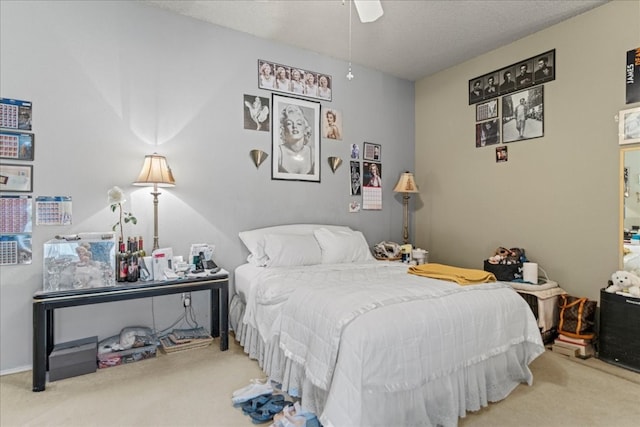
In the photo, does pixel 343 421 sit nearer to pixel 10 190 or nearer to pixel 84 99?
pixel 10 190

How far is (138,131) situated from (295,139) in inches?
59.7

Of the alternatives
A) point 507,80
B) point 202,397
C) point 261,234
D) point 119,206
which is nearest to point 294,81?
point 261,234

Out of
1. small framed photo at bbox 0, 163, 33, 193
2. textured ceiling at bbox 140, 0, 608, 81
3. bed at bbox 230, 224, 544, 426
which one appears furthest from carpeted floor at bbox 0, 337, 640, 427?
textured ceiling at bbox 140, 0, 608, 81

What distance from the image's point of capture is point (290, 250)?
3.13 m

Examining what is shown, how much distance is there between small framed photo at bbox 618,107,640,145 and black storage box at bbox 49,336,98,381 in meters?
4.44

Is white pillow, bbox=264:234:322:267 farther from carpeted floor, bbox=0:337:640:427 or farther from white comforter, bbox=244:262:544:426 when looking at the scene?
carpeted floor, bbox=0:337:640:427

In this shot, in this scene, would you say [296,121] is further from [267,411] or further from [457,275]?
[267,411]

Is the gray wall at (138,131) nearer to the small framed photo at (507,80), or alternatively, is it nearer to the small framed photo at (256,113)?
the small framed photo at (256,113)

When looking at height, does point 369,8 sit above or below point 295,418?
above

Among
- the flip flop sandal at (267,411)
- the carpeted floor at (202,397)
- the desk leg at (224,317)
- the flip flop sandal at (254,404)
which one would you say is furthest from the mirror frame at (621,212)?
the desk leg at (224,317)

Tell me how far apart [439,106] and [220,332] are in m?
3.66

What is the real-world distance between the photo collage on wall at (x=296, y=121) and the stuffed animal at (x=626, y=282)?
2.47 meters

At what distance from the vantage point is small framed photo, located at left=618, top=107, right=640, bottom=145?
2732 mm

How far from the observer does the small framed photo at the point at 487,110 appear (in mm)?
3768
